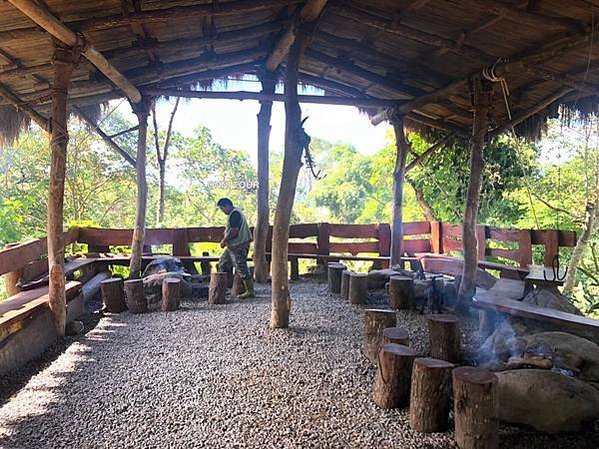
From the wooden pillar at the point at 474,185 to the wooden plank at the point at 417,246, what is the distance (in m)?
3.64

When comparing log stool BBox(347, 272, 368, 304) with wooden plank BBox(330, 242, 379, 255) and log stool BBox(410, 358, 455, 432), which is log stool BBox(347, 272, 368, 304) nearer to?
wooden plank BBox(330, 242, 379, 255)

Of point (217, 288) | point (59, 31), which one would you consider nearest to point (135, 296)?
point (217, 288)

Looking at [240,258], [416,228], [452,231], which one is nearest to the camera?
[240,258]

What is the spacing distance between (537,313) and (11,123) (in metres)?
6.49

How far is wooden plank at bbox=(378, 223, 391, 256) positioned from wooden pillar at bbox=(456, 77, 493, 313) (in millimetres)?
3114

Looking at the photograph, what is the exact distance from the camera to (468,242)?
550 centimetres

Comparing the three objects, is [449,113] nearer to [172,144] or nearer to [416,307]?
[416,307]

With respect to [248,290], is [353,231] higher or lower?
higher

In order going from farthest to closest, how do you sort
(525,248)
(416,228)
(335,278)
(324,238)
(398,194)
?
(416,228) → (324,238) → (398,194) → (335,278) → (525,248)

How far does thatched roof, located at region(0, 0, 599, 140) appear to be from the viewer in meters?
4.13

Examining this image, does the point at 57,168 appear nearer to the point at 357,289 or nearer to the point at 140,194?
the point at 140,194

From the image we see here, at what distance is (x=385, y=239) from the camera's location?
8656 millimetres

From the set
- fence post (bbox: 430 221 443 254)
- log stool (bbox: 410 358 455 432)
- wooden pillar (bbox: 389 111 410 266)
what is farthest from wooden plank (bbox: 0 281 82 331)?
fence post (bbox: 430 221 443 254)

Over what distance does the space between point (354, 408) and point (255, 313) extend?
8.64 ft
